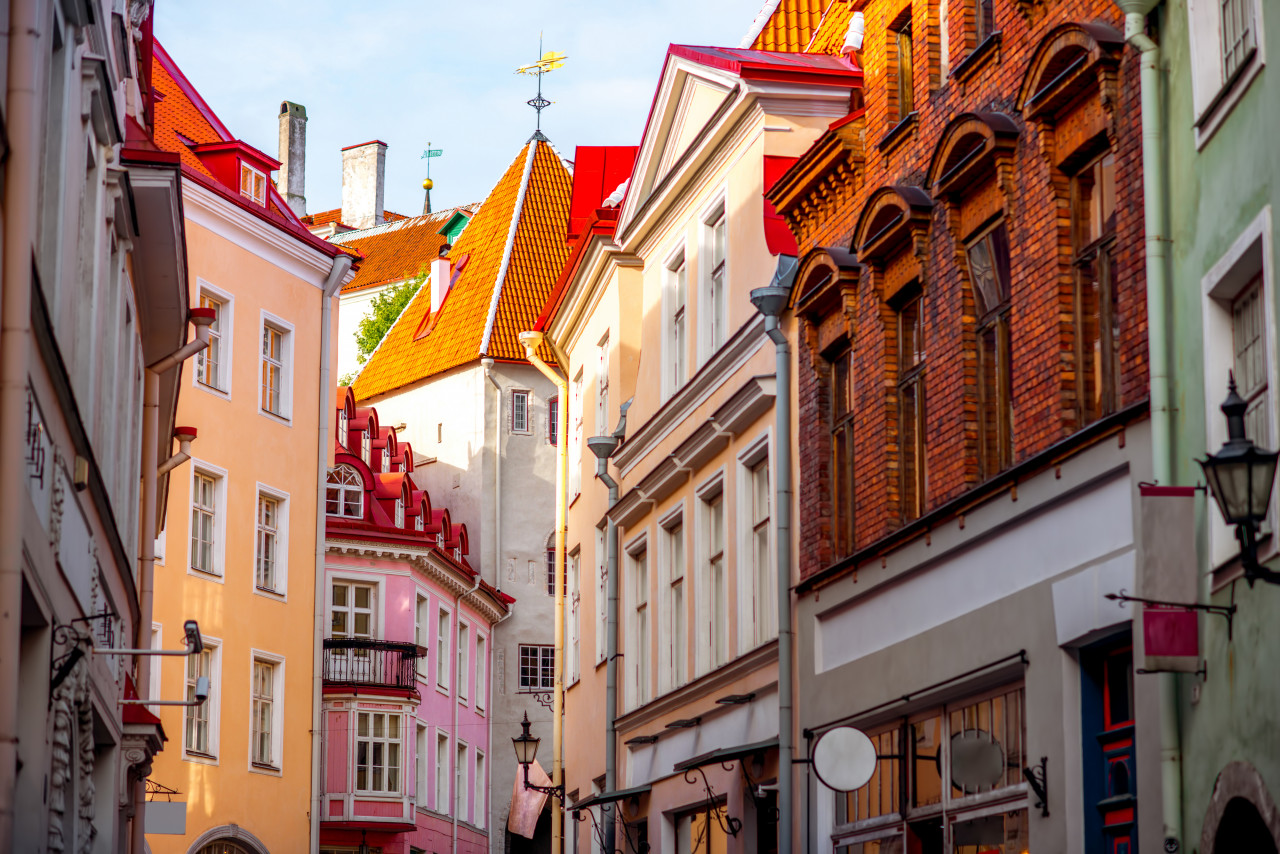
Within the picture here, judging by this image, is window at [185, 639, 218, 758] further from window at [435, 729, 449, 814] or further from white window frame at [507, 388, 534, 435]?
white window frame at [507, 388, 534, 435]

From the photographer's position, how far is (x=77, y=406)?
11305 mm

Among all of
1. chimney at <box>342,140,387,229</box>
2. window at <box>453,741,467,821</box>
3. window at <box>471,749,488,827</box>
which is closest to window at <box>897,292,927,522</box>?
window at <box>453,741,467,821</box>

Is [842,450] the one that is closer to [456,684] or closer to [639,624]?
[639,624]

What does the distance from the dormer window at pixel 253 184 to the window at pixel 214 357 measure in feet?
9.19

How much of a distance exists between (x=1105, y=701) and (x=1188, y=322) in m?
2.92

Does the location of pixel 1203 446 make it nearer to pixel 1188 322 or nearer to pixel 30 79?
pixel 1188 322

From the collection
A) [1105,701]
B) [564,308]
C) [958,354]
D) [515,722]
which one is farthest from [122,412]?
[515,722]

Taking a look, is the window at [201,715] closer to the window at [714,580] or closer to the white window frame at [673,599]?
the white window frame at [673,599]

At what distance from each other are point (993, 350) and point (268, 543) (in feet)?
77.7

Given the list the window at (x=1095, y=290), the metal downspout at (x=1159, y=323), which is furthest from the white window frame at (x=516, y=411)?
the metal downspout at (x=1159, y=323)

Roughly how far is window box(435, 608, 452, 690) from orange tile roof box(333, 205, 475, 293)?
25.8m

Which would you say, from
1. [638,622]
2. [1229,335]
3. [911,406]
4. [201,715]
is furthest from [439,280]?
[1229,335]

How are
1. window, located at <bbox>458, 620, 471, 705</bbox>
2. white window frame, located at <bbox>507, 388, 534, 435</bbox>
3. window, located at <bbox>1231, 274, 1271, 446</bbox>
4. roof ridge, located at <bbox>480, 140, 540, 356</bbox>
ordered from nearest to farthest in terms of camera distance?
window, located at <bbox>1231, 274, 1271, 446</bbox> → window, located at <bbox>458, 620, 471, 705</bbox> → roof ridge, located at <bbox>480, 140, 540, 356</bbox> → white window frame, located at <bbox>507, 388, 534, 435</bbox>

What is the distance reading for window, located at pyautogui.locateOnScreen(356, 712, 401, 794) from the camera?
4528cm
